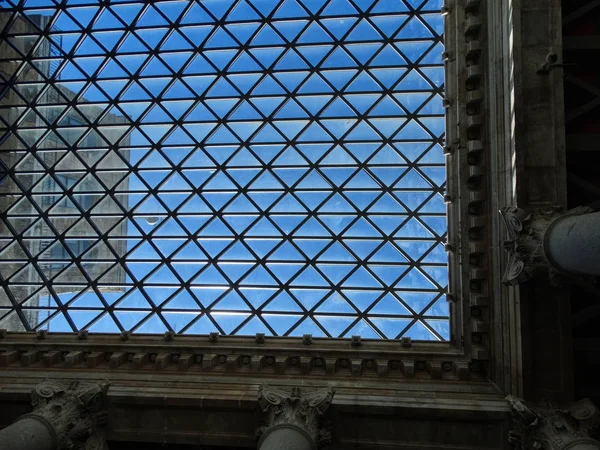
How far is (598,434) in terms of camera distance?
36.5 feet

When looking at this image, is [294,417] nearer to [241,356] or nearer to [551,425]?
[241,356]

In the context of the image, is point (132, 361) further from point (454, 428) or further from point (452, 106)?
point (452, 106)

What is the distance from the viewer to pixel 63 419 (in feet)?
39.1

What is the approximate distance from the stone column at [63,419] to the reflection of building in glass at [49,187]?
251 inches

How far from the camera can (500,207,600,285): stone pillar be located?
8664 mm

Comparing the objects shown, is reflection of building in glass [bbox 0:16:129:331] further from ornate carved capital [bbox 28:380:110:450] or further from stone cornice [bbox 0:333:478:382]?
ornate carved capital [bbox 28:380:110:450]

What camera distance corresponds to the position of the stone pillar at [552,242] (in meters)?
8.66

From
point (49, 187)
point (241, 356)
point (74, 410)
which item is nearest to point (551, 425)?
point (241, 356)

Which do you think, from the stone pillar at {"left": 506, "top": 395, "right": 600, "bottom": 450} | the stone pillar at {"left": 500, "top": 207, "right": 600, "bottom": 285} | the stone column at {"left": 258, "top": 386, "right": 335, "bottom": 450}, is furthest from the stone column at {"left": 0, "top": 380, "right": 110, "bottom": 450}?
the stone pillar at {"left": 500, "top": 207, "right": 600, "bottom": 285}

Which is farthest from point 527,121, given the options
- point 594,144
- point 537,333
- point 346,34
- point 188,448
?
point 188,448

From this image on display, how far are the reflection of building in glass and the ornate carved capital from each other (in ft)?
20.7

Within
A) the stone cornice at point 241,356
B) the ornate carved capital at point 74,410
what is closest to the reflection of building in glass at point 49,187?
the stone cornice at point 241,356

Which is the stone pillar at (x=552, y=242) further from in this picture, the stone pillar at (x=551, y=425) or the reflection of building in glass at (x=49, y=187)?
the reflection of building in glass at (x=49, y=187)

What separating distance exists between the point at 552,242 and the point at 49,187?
63.1 feet
